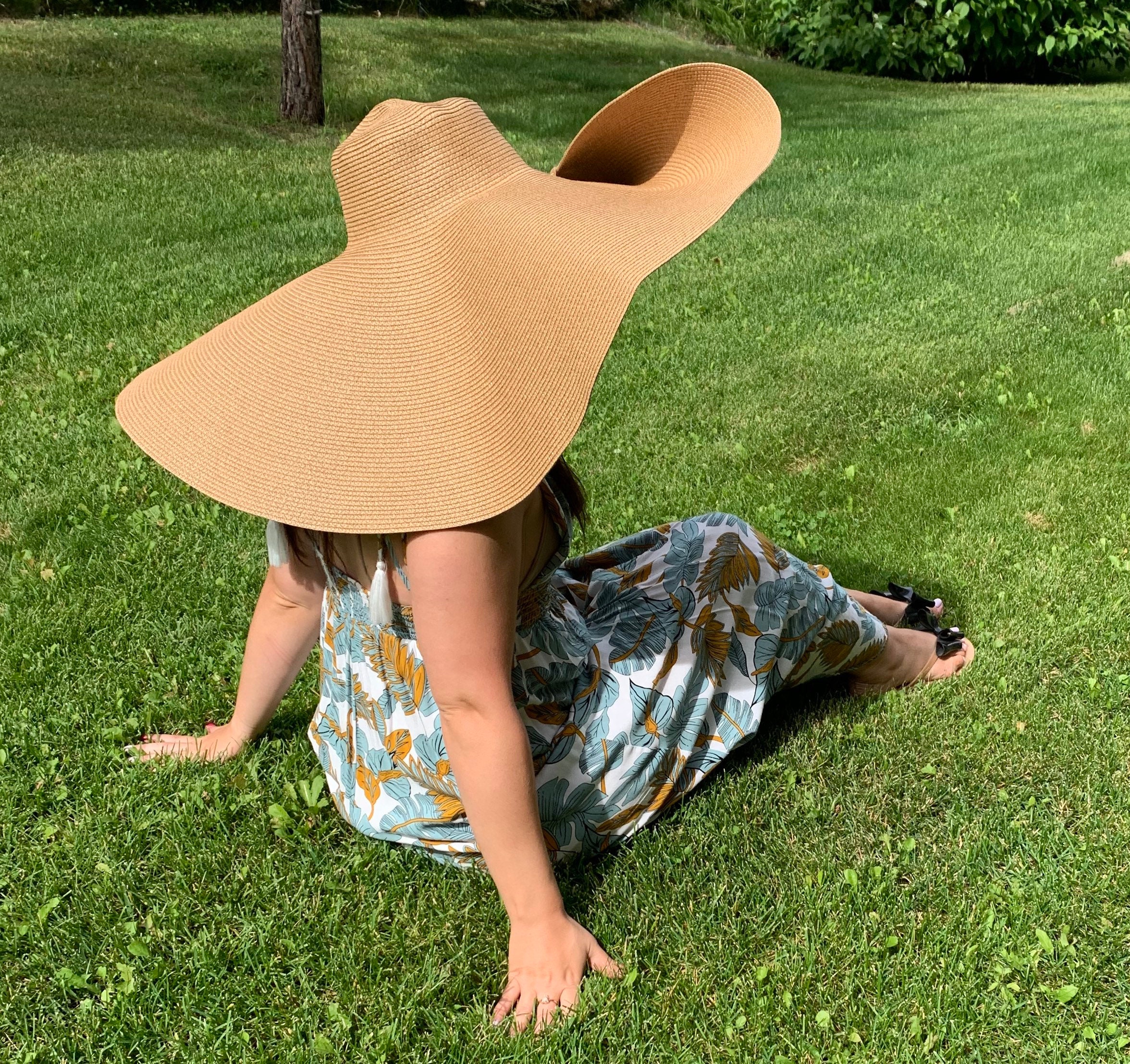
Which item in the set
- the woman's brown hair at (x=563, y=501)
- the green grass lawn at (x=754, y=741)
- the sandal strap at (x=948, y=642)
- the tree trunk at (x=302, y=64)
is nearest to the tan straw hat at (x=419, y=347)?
the woman's brown hair at (x=563, y=501)

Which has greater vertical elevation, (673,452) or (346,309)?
(346,309)

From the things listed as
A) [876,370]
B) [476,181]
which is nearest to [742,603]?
[476,181]

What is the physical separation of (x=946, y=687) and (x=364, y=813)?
5.47 feet

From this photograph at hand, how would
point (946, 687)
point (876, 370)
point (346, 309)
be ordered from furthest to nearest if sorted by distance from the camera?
point (876, 370) → point (946, 687) → point (346, 309)

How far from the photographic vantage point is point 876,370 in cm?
570

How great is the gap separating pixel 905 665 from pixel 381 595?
1736 mm

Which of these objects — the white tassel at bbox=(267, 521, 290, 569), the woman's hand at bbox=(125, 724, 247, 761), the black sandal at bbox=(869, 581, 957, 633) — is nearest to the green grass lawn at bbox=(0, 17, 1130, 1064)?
the woman's hand at bbox=(125, 724, 247, 761)

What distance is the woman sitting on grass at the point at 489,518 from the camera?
1829 millimetres

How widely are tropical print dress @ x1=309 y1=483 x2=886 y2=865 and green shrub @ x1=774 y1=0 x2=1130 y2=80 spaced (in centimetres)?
1564

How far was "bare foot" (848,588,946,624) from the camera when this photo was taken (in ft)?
11.1

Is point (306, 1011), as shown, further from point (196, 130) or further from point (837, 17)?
point (837, 17)

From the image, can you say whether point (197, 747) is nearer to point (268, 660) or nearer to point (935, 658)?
point (268, 660)

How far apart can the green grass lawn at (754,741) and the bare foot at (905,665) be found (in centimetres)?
7

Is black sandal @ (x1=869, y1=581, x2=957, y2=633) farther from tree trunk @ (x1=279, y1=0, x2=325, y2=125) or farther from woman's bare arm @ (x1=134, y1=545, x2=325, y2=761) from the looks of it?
tree trunk @ (x1=279, y1=0, x2=325, y2=125)
